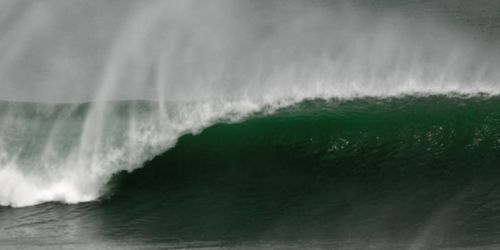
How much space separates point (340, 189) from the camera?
21.1 meters

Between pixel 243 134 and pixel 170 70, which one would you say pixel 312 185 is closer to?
pixel 243 134

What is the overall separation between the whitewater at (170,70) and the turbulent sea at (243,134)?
61 millimetres

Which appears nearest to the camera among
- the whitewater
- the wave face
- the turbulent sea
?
the wave face

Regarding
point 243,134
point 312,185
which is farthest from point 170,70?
point 312,185

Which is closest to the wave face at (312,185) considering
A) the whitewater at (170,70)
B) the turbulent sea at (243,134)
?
the turbulent sea at (243,134)

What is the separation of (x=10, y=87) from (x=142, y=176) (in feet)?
26.2

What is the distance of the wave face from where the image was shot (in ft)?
61.3

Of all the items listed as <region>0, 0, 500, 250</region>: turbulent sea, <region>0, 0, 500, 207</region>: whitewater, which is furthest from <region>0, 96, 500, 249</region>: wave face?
<region>0, 0, 500, 207</region>: whitewater

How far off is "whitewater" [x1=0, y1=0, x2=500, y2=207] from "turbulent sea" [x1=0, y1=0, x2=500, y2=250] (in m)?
0.06

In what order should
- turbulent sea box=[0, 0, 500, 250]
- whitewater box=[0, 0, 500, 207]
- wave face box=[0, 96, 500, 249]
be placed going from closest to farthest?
wave face box=[0, 96, 500, 249]
turbulent sea box=[0, 0, 500, 250]
whitewater box=[0, 0, 500, 207]

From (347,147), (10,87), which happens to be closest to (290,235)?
(347,147)

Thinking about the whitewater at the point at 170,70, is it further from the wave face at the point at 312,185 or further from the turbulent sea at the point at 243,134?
the wave face at the point at 312,185

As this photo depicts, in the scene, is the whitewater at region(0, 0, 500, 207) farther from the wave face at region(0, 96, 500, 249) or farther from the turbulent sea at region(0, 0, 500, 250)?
the wave face at region(0, 96, 500, 249)

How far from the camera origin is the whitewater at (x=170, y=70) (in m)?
22.5
